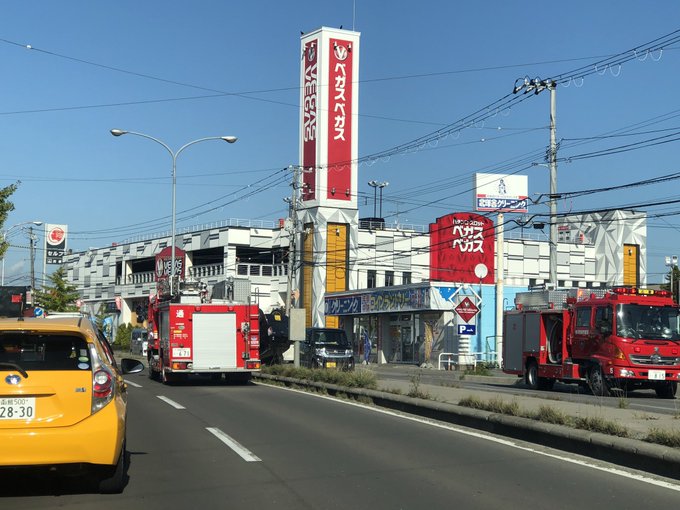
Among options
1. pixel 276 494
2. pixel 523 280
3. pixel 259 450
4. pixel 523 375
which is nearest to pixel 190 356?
pixel 523 375

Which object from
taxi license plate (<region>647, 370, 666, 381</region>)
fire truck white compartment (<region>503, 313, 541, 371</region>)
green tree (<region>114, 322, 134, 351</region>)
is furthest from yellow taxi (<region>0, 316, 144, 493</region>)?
green tree (<region>114, 322, 134, 351</region>)

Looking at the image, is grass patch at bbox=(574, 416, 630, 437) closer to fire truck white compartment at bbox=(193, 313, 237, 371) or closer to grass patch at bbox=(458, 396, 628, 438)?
grass patch at bbox=(458, 396, 628, 438)

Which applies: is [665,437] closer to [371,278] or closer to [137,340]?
[137,340]

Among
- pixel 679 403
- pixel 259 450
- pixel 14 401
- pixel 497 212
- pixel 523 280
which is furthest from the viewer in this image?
pixel 523 280

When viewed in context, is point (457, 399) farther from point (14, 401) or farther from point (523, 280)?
point (523, 280)

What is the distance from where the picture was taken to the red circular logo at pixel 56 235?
77.4m

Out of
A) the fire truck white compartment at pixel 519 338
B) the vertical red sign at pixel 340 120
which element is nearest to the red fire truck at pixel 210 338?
the fire truck white compartment at pixel 519 338

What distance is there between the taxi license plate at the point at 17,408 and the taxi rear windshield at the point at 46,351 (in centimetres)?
38

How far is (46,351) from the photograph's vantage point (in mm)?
7840

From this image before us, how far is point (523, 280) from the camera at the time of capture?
254 feet

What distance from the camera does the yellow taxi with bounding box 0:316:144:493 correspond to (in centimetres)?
728

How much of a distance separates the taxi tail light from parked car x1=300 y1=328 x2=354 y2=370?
25.5 metres

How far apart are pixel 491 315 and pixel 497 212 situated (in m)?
5.86

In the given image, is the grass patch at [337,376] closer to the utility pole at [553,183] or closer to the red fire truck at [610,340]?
the red fire truck at [610,340]
